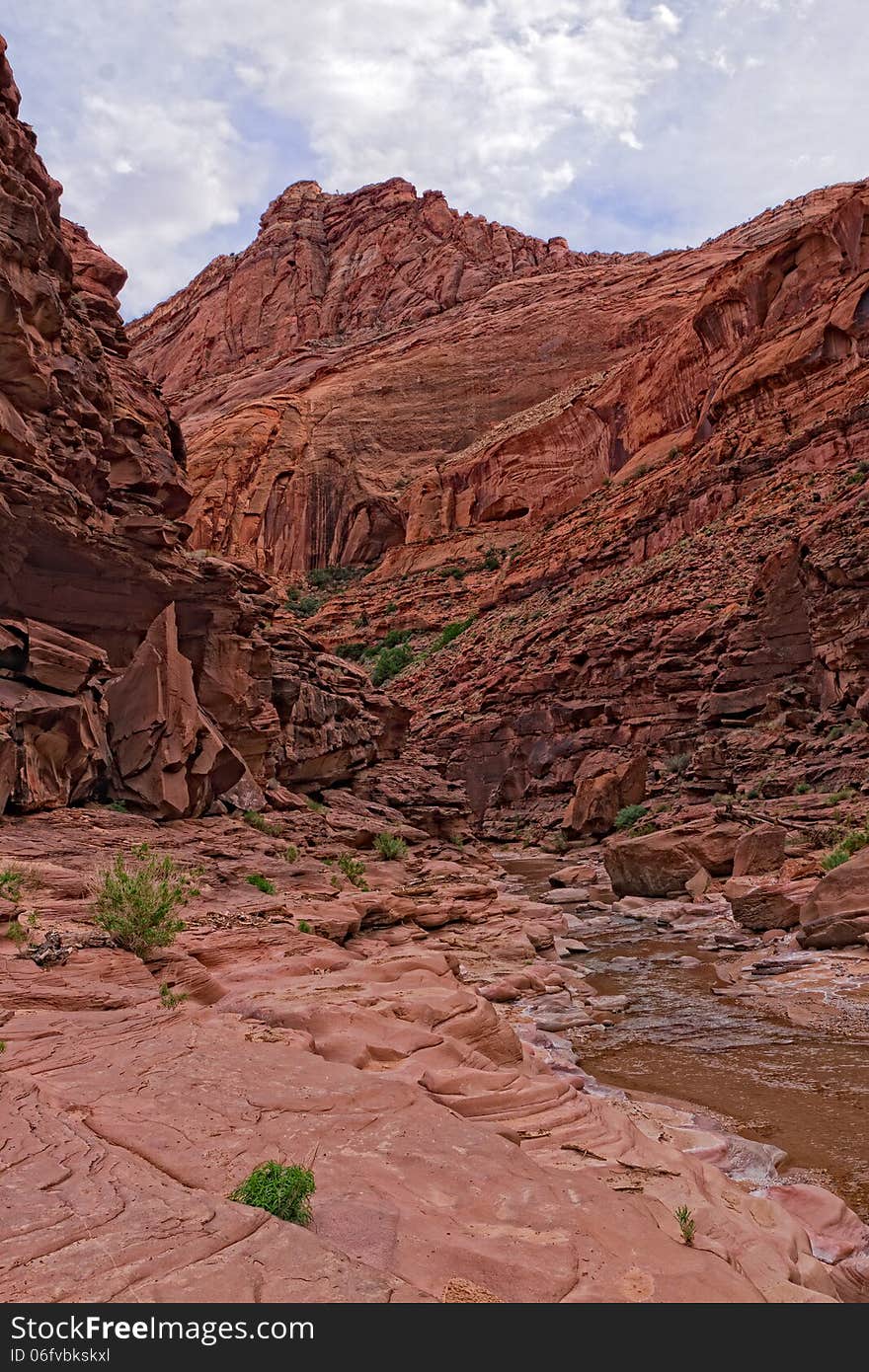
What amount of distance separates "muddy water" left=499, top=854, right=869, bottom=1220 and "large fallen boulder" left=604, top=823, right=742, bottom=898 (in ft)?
20.9

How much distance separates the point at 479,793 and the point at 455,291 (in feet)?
241

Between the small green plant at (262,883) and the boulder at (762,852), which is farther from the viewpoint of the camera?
the boulder at (762,852)

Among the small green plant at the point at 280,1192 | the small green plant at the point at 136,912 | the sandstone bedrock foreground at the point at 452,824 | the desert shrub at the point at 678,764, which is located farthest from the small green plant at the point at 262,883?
the desert shrub at the point at 678,764

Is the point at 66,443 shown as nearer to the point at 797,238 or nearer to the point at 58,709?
the point at 58,709

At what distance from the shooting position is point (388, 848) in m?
21.2

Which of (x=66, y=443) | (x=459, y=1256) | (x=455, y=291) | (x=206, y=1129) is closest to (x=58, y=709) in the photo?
(x=66, y=443)

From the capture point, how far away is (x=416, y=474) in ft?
233

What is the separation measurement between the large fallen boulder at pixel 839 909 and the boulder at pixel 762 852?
14.0 ft

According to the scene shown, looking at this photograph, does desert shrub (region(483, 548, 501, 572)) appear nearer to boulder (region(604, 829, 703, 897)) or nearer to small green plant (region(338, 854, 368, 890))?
boulder (region(604, 829, 703, 897))

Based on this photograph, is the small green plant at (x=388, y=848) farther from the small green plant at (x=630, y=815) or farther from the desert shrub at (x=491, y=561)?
the desert shrub at (x=491, y=561)

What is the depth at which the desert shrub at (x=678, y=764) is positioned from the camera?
97.4 feet

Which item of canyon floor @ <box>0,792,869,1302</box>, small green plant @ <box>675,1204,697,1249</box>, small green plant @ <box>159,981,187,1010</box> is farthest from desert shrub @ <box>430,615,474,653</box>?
small green plant @ <box>675,1204,697,1249</box>

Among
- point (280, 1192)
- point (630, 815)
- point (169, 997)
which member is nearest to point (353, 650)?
point (630, 815)

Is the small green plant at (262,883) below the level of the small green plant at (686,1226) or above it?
below
